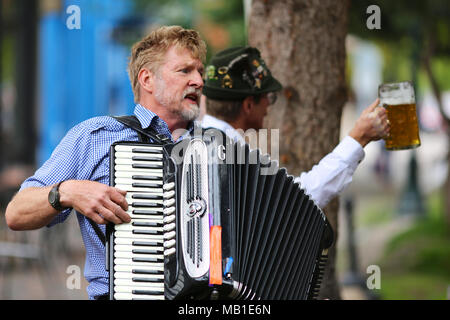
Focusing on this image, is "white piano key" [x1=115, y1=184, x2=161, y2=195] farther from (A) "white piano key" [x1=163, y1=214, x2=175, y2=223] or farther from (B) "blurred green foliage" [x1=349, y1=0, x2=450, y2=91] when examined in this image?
(B) "blurred green foliage" [x1=349, y1=0, x2=450, y2=91]

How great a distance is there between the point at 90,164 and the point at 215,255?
0.71 meters

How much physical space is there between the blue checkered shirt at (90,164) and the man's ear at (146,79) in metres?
0.18

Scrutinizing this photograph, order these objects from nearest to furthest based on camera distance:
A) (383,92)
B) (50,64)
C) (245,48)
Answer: (383,92) < (245,48) < (50,64)

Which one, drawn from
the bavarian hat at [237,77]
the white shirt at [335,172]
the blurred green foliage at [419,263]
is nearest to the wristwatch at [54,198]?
the white shirt at [335,172]

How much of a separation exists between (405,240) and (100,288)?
757 centimetres

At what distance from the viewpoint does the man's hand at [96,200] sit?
9.44ft

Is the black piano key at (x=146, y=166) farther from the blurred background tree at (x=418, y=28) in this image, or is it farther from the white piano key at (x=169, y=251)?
the blurred background tree at (x=418, y=28)

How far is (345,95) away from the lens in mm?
4762

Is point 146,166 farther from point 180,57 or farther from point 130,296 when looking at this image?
point 180,57

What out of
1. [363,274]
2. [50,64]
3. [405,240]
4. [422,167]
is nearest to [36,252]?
[363,274]

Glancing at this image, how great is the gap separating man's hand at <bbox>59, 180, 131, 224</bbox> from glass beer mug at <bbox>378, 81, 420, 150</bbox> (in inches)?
56.3

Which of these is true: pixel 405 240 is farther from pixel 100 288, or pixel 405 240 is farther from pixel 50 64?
pixel 50 64

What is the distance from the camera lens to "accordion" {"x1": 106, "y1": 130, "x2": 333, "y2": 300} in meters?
2.85

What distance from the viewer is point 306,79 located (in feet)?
15.3
